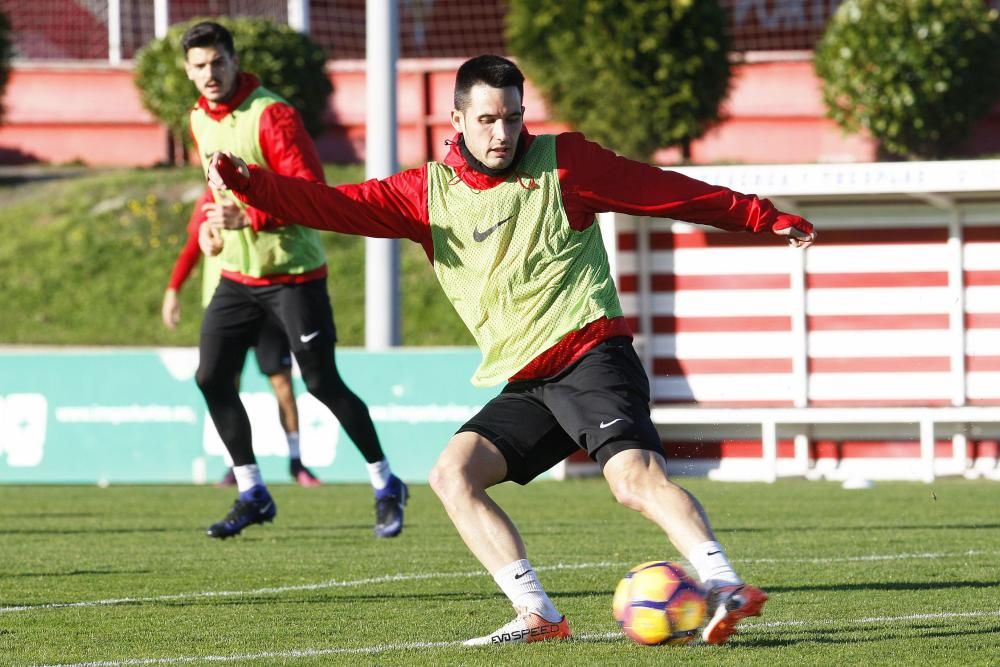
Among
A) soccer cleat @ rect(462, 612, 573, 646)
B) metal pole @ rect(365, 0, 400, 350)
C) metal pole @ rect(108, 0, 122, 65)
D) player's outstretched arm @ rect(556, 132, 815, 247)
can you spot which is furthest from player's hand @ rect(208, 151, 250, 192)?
metal pole @ rect(108, 0, 122, 65)

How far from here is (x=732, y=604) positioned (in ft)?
16.8

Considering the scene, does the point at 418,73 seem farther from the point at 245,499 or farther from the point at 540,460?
the point at 540,460

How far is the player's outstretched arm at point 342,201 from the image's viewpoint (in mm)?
5543

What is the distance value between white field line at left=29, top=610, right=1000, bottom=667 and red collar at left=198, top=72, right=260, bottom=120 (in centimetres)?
393

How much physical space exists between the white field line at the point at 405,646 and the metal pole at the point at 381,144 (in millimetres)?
10875

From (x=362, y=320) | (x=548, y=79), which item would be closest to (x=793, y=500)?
(x=362, y=320)

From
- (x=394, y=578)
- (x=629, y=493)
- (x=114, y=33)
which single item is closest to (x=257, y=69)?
(x=114, y=33)

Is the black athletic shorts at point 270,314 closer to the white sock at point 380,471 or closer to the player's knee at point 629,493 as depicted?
the white sock at point 380,471

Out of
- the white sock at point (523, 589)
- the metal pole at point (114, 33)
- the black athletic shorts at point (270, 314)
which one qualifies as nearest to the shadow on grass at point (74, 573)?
the black athletic shorts at point (270, 314)

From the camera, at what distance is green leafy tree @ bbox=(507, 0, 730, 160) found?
23.6 m

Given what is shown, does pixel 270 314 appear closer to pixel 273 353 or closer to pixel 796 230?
pixel 273 353

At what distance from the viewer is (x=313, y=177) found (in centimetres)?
841

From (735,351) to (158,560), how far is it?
765cm

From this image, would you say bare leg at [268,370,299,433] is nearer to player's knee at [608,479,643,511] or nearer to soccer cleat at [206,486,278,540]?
soccer cleat at [206,486,278,540]
